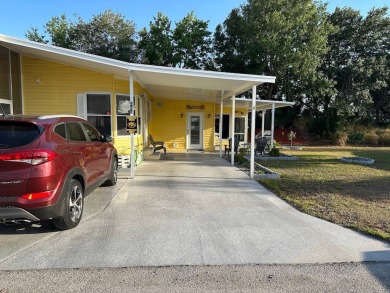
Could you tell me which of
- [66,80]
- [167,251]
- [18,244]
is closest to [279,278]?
[167,251]

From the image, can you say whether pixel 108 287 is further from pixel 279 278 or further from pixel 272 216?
pixel 272 216

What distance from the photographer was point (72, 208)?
4.64m

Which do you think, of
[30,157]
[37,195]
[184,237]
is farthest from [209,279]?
[30,157]

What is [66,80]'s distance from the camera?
966 cm

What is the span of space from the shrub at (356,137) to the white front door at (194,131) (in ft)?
47.4

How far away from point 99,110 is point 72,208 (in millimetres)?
5698

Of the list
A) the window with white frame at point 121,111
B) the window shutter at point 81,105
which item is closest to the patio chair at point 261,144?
the window with white frame at point 121,111

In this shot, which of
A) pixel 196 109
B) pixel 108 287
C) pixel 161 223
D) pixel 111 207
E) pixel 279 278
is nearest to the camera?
pixel 108 287

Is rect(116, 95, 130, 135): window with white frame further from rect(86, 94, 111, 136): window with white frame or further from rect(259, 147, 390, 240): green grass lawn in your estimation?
rect(259, 147, 390, 240): green grass lawn

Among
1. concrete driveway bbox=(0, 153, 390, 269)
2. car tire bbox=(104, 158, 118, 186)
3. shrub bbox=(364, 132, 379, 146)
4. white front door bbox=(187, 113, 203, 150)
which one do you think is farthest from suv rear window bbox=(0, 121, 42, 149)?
shrub bbox=(364, 132, 379, 146)

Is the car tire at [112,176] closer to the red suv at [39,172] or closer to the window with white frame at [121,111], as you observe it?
the red suv at [39,172]

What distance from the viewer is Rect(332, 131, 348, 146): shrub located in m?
24.3

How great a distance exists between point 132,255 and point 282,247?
196cm

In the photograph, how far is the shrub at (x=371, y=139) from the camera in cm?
2394
